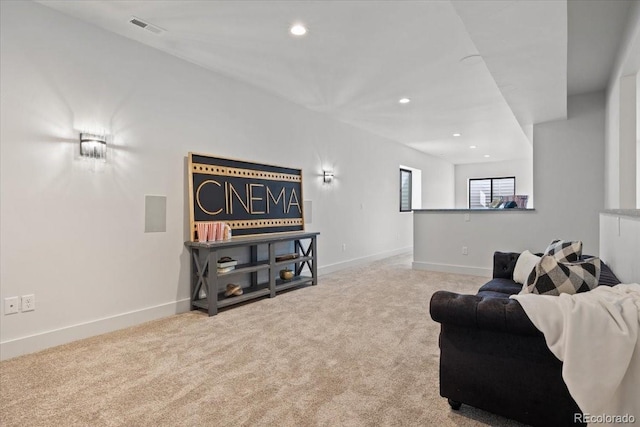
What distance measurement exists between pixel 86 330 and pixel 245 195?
6.80 feet

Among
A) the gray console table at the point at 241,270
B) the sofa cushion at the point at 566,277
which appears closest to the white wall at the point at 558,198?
the gray console table at the point at 241,270

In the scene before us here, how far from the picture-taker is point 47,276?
274 centimetres

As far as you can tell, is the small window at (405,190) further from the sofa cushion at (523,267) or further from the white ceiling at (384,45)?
the sofa cushion at (523,267)

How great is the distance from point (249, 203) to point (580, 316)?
11.7 feet

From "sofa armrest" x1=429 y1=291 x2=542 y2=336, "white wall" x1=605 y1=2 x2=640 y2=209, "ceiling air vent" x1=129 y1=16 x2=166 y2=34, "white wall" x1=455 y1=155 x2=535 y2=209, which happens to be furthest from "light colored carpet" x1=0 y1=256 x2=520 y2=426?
"white wall" x1=455 y1=155 x2=535 y2=209

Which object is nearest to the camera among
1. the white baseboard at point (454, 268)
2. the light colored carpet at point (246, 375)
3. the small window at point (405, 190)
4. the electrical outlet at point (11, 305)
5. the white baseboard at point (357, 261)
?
the light colored carpet at point (246, 375)

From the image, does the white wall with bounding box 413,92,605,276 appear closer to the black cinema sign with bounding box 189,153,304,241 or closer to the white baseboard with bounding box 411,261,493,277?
the white baseboard with bounding box 411,261,493,277

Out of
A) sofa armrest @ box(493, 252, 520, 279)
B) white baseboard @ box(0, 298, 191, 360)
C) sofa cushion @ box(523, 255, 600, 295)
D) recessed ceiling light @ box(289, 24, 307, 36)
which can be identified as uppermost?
recessed ceiling light @ box(289, 24, 307, 36)

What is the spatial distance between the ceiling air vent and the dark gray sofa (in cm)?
311

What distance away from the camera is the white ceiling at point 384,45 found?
2.58 metres

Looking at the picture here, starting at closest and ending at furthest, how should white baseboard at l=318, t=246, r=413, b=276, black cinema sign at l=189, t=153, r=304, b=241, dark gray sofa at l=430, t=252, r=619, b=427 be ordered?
dark gray sofa at l=430, t=252, r=619, b=427
black cinema sign at l=189, t=153, r=304, b=241
white baseboard at l=318, t=246, r=413, b=276

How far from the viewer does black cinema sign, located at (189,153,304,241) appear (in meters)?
3.78

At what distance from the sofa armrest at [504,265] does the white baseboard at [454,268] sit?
2.30 m

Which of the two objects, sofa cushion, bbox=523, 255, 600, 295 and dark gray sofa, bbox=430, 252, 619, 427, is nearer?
dark gray sofa, bbox=430, 252, 619, 427
